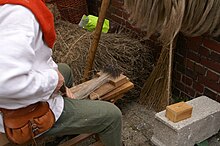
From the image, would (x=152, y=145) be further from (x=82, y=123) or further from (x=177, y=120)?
(x=82, y=123)

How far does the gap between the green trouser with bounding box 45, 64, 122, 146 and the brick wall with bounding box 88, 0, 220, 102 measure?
89 cm

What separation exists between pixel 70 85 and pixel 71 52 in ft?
1.79

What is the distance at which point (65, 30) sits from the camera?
2797 millimetres

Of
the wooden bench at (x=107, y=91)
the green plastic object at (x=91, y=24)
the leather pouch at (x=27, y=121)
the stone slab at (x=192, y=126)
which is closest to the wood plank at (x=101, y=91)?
the wooden bench at (x=107, y=91)

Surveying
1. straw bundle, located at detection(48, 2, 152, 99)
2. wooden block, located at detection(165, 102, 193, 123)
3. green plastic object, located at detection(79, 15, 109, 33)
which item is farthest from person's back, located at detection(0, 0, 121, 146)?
green plastic object, located at detection(79, 15, 109, 33)

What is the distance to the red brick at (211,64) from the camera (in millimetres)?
2187

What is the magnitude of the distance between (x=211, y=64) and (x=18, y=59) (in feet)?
4.82

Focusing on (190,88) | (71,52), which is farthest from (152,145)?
(71,52)

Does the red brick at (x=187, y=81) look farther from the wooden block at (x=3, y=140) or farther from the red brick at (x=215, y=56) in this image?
the wooden block at (x=3, y=140)

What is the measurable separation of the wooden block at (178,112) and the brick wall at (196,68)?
0.37 metres

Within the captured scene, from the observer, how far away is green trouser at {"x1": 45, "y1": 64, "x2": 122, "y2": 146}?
5.12 feet

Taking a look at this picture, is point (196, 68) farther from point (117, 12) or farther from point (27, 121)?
point (27, 121)

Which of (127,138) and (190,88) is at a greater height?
(190,88)

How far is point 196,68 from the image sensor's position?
237cm
